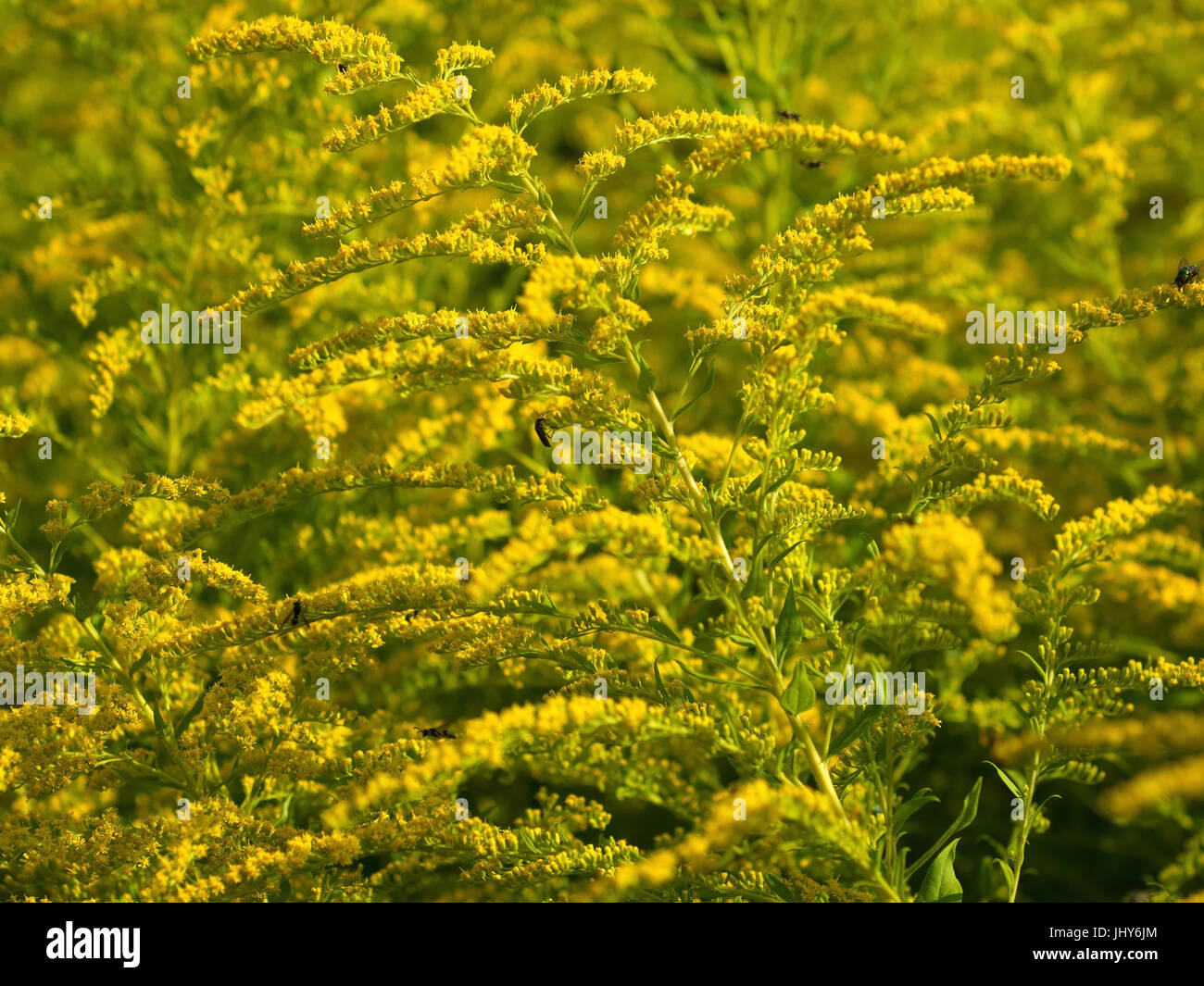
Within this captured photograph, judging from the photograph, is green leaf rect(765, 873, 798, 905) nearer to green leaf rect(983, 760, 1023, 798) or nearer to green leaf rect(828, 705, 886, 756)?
green leaf rect(828, 705, 886, 756)

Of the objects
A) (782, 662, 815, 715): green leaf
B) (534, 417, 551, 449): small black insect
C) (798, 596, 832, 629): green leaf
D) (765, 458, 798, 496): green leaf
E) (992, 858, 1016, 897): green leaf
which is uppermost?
(534, 417, 551, 449): small black insect

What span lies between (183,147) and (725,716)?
9.42ft

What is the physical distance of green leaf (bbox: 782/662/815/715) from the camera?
2.10 metres

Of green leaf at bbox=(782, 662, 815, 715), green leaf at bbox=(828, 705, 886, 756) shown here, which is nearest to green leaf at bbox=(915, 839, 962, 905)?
green leaf at bbox=(828, 705, 886, 756)

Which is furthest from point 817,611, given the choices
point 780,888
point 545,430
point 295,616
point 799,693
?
point 295,616

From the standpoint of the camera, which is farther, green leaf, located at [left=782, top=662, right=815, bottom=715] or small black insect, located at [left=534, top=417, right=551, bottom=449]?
small black insect, located at [left=534, top=417, right=551, bottom=449]

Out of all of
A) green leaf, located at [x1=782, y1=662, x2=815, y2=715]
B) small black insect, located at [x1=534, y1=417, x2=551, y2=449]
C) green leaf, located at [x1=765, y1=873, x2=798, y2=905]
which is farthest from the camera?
small black insect, located at [x1=534, y1=417, x2=551, y2=449]

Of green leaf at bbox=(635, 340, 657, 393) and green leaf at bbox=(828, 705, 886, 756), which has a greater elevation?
green leaf at bbox=(635, 340, 657, 393)

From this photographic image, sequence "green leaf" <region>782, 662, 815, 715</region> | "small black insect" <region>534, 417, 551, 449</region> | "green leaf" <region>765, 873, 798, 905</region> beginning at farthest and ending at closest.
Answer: "small black insect" <region>534, 417, 551, 449</region> → "green leaf" <region>765, 873, 798, 905</region> → "green leaf" <region>782, 662, 815, 715</region>

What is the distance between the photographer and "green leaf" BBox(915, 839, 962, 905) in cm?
217

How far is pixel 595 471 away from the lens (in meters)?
4.02

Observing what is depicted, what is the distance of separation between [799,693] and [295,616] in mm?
1062

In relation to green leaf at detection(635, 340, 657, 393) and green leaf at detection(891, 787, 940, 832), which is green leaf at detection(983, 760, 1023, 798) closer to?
green leaf at detection(891, 787, 940, 832)

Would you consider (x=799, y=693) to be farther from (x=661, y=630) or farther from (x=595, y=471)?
(x=595, y=471)
